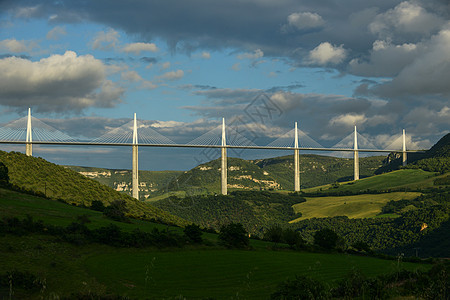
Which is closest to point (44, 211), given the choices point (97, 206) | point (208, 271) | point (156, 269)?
point (97, 206)

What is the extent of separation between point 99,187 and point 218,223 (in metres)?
32.8

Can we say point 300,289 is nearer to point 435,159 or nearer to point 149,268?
point 149,268

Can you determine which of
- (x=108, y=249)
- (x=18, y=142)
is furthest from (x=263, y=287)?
(x=18, y=142)

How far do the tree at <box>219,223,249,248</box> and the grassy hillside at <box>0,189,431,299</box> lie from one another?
4.79 ft

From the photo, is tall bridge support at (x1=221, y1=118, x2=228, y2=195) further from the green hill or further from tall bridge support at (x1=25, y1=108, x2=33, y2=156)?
the green hill

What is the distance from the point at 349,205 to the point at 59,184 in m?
76.3

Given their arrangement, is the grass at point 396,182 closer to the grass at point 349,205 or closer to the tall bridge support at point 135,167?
the grass at point 349,205

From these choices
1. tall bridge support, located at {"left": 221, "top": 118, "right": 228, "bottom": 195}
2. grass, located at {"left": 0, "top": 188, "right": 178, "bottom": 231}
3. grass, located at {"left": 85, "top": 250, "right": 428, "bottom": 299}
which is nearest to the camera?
grass, located at {"left": 85, "top": 250, "right": 428, "bottom": 299}

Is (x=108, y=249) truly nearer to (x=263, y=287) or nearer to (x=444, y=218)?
(x=263, y=287)

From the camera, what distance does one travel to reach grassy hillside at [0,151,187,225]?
62.4m

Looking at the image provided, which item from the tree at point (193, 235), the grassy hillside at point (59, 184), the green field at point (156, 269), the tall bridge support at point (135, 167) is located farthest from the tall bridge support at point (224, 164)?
the green field at point (156, 269)

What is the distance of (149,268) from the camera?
30.3 m

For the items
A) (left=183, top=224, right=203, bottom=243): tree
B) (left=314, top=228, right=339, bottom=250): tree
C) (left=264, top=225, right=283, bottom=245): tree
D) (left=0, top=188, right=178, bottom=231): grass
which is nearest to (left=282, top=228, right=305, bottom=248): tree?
(left=264, top=225, right=283, bottom=245): tree

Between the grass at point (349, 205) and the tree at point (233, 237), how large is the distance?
6880 cm
